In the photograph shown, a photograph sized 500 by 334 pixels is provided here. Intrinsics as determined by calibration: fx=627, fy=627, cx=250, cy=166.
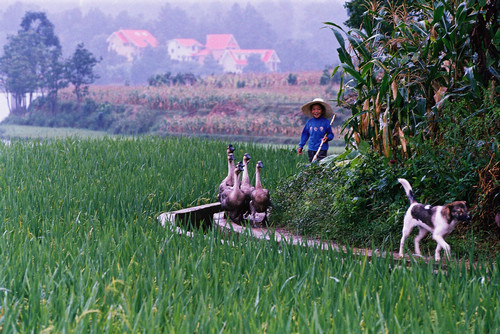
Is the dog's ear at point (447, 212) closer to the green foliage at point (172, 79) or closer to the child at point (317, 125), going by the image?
the child at point (317, 125)

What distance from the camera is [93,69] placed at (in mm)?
20984

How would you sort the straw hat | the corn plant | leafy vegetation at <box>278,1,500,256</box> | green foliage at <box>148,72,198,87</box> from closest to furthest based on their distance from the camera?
leafy vegetation at <box>278,1,500,256</box> < the corn plant < the straw hat < green foliage at <box>148,72,198,87</box>

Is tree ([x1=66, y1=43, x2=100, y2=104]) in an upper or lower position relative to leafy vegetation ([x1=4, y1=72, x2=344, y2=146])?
upper

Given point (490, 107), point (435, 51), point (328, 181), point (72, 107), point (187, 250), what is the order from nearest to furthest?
point (187, 250)
point (490, 107)
point (435, 51)
point (328, 181)
point (72, 107)

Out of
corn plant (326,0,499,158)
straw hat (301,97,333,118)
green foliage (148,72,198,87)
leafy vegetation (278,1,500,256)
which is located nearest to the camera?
leafy vegetation (278,1,500,256)

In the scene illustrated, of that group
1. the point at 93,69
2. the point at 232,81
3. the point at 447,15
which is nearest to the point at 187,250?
the point at 447,15

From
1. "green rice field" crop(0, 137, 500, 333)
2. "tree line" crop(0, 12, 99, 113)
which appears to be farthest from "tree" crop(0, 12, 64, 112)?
"green rice field" crop(0, 137, 500, 333)

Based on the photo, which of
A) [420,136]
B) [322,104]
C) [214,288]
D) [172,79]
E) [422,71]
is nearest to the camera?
[214,288]

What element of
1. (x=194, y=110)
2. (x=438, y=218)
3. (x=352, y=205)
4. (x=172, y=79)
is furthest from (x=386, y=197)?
(x=172, y=79)

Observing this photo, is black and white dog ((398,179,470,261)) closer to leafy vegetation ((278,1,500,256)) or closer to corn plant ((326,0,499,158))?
leafy vegetation ((278,1,500,256))

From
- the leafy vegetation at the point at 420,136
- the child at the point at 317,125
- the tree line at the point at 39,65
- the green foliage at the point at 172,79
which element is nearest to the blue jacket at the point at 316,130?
the child at the point at 317,125

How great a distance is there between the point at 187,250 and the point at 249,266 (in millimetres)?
410

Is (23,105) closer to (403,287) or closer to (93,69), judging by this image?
(93,69)

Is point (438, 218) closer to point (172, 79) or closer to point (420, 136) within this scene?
point (420, 136)
